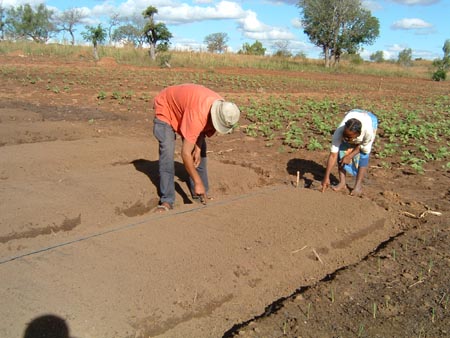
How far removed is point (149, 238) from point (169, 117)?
1429 millimetres

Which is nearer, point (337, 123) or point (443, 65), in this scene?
point (337, 123)

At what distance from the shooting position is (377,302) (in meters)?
3.46

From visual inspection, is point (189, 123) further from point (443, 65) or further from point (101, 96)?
point (443, 65)

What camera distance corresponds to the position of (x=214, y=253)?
3697 millimetres

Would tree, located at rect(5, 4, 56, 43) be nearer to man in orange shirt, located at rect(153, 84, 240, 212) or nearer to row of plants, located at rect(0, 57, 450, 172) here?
row of plants, located at rect(0, 57, 450, 172)

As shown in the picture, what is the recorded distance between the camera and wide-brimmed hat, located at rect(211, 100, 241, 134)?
4035 mm

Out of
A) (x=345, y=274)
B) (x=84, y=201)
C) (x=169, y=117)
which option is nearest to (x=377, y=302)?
(x=345, y=274)

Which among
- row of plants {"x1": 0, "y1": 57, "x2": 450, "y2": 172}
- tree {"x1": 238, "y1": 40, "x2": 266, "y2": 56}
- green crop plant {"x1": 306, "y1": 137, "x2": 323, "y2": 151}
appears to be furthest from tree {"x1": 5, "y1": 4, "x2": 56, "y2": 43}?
green crop plant {"x1": 306, "y1": 137, "x2": 323, "y2": 151}

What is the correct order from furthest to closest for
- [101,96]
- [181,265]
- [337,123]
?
1. [101,96]
2. [337,123]
3. [181,265]

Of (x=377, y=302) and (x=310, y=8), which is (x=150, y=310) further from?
(x=310, y=8)

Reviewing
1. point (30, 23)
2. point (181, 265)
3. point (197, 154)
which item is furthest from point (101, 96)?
point (30, 23)

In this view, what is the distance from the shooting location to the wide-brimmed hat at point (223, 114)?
4.03 metres

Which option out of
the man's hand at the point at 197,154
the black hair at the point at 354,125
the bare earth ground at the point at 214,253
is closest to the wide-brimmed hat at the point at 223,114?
the man's hand at the point at 197,154

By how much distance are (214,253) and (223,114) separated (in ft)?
4.01
